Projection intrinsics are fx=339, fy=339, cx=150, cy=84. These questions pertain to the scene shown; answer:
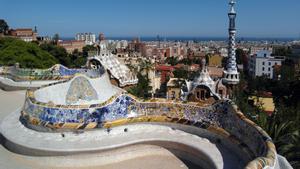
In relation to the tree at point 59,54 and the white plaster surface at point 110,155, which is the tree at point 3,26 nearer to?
the tree at point 59,54

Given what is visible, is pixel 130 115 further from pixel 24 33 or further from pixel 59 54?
pixel 24 33

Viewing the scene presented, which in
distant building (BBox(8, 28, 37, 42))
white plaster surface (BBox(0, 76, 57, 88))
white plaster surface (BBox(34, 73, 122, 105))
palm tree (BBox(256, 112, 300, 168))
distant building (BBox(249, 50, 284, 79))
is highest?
distant building (BBox(8, 28, 37, 42))

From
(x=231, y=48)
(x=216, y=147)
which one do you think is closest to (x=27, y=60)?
(x=231, y=48)

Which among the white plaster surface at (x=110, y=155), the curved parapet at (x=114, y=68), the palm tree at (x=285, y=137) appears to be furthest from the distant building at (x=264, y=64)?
the white plaster surface at (x=110, y=155)

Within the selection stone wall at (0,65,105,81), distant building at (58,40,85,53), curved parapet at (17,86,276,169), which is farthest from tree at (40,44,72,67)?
curved parapet at (17,86,276,169)

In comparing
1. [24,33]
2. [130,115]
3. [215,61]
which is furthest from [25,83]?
[24,33]

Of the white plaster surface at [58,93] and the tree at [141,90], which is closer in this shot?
the white plaster surface at [58,93]

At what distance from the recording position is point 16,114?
967 centimetres

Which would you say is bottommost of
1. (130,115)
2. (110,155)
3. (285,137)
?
(285,137)

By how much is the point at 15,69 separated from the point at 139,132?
11.5m

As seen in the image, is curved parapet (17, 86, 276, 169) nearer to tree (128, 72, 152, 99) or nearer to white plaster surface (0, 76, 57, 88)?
tree (128, 72, 152, 99)

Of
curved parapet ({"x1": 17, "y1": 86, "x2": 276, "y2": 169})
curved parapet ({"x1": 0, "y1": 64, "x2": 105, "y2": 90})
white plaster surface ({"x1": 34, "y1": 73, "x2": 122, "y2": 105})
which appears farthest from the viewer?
curved parapet ({"x1": 0, "y1": 64, "x2": 105, "y2": 90})

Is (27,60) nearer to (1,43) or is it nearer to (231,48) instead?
(1,43)

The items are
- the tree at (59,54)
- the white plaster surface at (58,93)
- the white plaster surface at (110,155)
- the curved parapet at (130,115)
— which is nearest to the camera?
the white plaster surface at (110,155)
